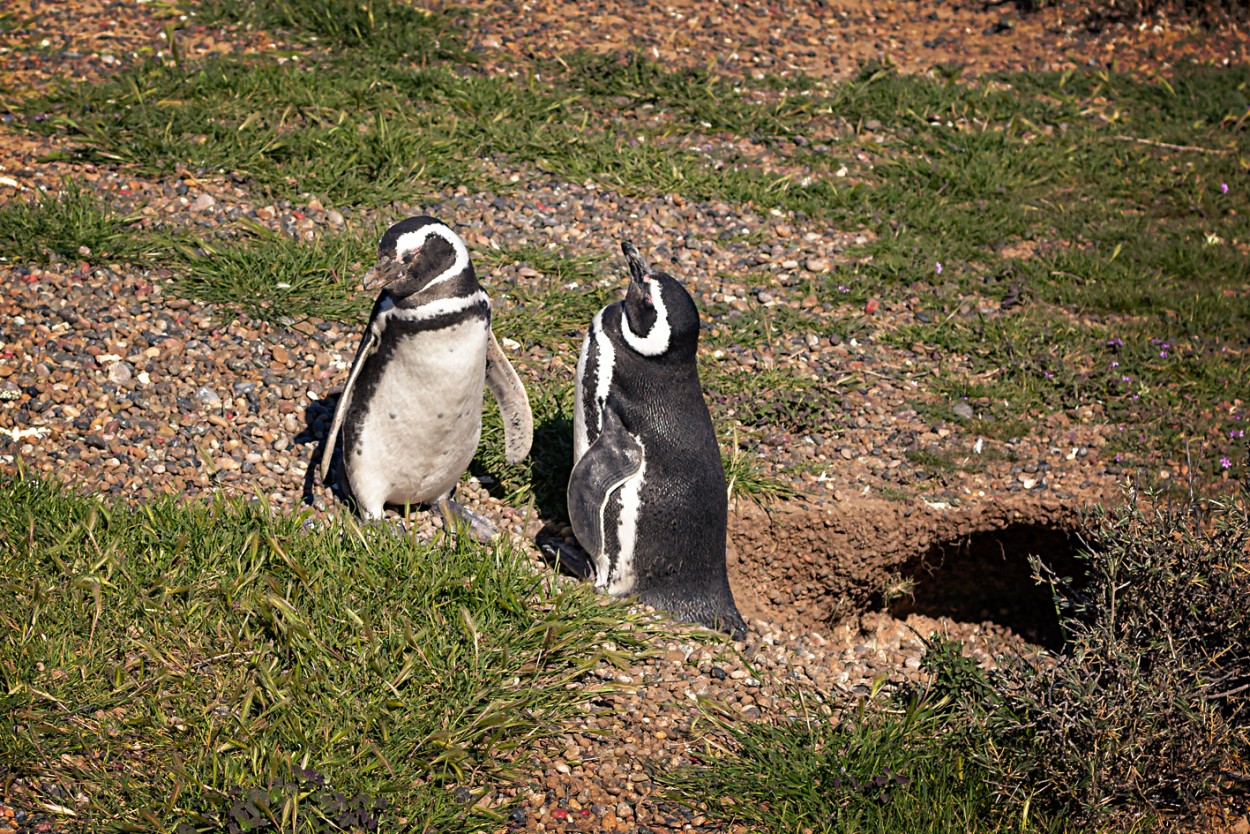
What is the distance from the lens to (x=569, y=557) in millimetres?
4473

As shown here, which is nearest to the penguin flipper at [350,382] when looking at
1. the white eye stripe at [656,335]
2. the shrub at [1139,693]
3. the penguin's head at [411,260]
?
the penguin's head at [411,260]

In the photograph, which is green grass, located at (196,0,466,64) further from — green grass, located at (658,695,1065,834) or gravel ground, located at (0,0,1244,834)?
green grass, located at (658,695,1065,834)

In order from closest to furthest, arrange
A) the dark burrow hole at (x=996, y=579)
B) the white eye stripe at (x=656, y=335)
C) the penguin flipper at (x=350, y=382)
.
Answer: the white eye stripe at (x=656, y=335), the penguin flipper at (x=350, y=382), the dark burrow hole at (x=996, y=579)

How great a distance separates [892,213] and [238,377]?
3.47 meters

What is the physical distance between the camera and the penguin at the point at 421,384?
4.10 m

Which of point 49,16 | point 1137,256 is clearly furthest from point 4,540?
point 1137,256

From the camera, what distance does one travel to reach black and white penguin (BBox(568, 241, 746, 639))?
420cm

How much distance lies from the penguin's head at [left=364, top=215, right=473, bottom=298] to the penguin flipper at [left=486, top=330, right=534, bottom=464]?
499mm

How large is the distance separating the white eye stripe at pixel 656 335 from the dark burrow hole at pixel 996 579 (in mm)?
1621

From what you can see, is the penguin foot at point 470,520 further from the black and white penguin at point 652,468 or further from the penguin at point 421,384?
the black and white penguin at point 652,468

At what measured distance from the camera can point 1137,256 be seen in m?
6.57

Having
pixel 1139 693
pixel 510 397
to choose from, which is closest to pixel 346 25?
pixel 510 397

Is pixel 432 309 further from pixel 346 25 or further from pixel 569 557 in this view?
pixel 346 25

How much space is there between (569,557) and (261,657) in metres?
1.21
